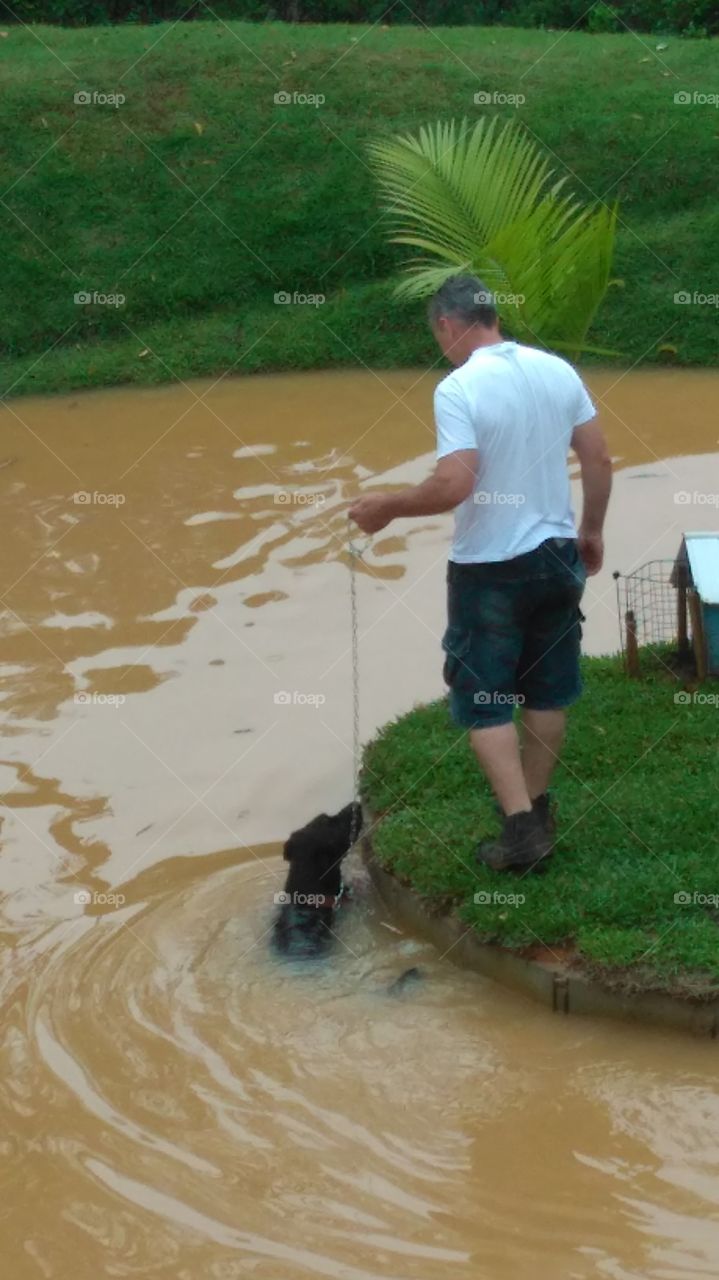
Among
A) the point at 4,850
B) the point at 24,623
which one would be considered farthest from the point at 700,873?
the point at 24,623

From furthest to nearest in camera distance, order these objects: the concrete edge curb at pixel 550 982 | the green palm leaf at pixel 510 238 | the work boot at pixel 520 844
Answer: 1. the green palm leaf at pixel 510 238
2. the work boot at pixel 520 844
3. the concrete edge curb at pixel 550 982

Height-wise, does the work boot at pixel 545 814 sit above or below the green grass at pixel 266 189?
below

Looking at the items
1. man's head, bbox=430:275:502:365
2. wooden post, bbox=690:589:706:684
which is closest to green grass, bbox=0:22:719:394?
wooden post, bbox=690:589:706:684

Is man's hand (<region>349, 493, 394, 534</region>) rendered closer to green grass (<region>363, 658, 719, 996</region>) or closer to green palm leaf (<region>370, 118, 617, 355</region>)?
green grass (<region>363, 658, 719, 996</region>)

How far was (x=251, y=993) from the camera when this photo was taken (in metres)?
4.80

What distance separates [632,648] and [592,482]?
1589 millimetres

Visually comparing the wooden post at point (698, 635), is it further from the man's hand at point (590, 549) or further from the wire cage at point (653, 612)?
the man's hand at point (590, 549)

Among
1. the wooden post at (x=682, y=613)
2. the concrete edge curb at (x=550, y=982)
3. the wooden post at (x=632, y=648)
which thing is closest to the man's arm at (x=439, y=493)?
the concrete edge curb at (x=550, y=982)

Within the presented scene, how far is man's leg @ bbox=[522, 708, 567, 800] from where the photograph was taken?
A: 197 inches

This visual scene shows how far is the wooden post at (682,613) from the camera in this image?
20.6 ft

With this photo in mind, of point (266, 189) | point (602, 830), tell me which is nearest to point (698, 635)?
point (602, 830)

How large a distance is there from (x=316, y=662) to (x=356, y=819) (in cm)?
165

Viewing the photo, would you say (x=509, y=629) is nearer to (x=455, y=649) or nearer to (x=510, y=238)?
(x=455, y=649)

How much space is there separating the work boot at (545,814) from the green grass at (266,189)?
6754 millimetres
